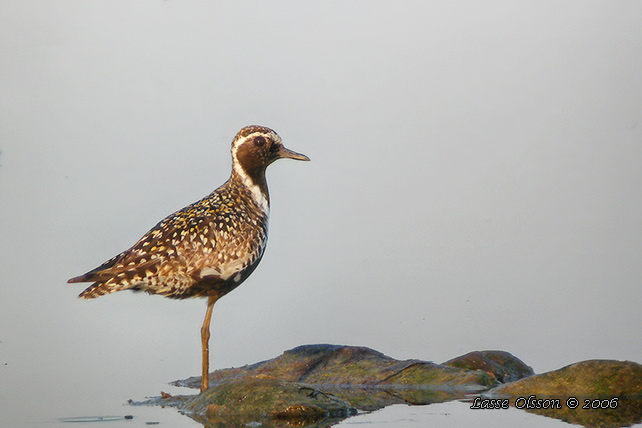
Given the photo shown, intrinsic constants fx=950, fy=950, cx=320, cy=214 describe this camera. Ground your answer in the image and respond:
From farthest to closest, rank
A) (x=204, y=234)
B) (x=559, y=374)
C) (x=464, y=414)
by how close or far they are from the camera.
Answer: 1. (x=204, y=234)
2. (x=559, y=374)
3. (x=464, y=414)

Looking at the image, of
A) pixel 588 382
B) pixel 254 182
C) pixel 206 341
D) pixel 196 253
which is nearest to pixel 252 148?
pixel 254 182

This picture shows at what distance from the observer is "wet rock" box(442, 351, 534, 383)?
36.9 feet

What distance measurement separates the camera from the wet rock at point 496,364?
11234 mm

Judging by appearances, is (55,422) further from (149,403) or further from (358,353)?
(358,353)

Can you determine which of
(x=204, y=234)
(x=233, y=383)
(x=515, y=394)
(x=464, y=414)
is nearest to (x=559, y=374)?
(x=515, y=394)

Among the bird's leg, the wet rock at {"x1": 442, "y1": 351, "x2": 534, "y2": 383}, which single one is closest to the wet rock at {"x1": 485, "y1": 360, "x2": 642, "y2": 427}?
the wet rock at {"x1": 442, "y1": 351, "x2": 534, "y2": 383}

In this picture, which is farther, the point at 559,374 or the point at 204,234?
the point at 204,234

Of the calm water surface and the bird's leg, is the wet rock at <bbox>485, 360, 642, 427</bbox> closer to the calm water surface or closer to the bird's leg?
the calm water surface

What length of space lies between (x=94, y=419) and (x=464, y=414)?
3.70m

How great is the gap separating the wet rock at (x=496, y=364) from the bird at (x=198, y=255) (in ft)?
9.03

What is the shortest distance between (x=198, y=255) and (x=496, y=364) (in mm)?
3801

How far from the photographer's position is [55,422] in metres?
9.45

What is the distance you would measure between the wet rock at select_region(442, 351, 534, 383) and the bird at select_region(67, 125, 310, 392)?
2754mm

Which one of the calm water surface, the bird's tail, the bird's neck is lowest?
the calm water surface
